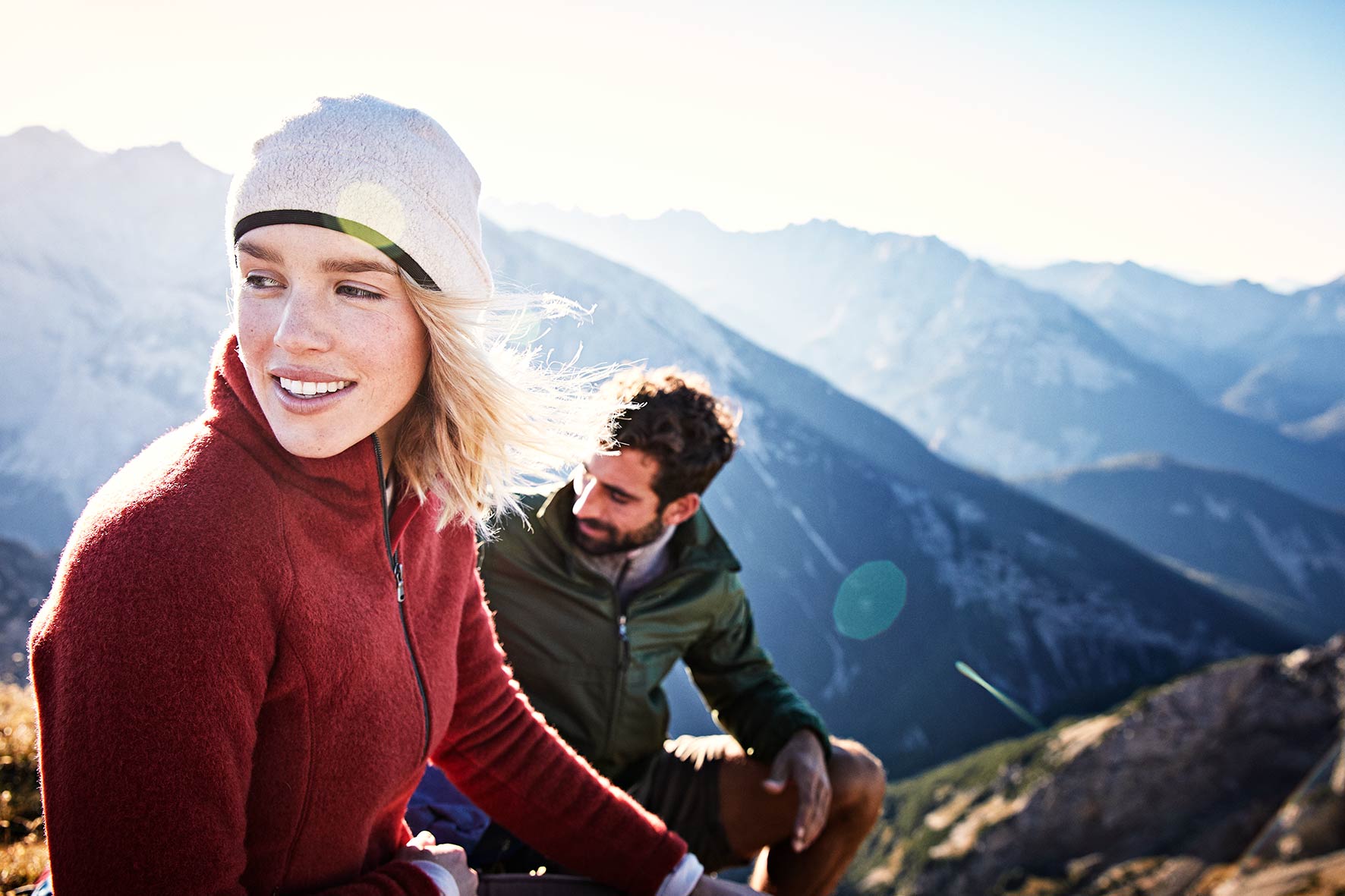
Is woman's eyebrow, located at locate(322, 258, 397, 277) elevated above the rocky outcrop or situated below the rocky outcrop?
above

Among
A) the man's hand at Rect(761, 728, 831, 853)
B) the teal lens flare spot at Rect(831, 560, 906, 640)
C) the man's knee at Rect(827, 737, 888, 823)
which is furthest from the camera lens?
the teal lens flare spot at Rect(831, 560, 906, 640)

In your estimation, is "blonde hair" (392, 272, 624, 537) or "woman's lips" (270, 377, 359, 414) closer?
"woman's lips" (270, 377, 359, 414)

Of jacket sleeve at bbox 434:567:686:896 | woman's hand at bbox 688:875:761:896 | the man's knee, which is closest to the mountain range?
the man's knee

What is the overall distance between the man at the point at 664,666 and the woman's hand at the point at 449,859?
1.55 metres

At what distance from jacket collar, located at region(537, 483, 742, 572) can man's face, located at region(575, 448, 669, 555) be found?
0.07m

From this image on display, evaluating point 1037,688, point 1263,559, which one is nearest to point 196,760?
point 1037,688

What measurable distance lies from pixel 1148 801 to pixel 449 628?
1345 inches

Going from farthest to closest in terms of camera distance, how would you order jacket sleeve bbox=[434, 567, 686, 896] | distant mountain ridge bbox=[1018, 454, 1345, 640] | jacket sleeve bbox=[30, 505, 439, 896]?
distant mountain ridge bbox=[1018, 454, 1345, 640] → jacket sleeve bbox=[434, 567, 686, 896] → jacket sleeve bbox=[30, 505, 439, 896]

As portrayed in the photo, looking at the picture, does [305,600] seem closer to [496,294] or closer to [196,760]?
[196,760]

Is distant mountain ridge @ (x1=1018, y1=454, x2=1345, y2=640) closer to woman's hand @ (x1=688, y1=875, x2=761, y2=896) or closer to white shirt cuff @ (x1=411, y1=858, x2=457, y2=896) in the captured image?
woman's hand @ (x1=688, y1=875, x2=761, y2=896)

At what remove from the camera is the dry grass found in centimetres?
248

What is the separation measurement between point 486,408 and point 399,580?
51 cm

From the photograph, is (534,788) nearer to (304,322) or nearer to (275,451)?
(275,451)

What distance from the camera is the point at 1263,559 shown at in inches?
6265
